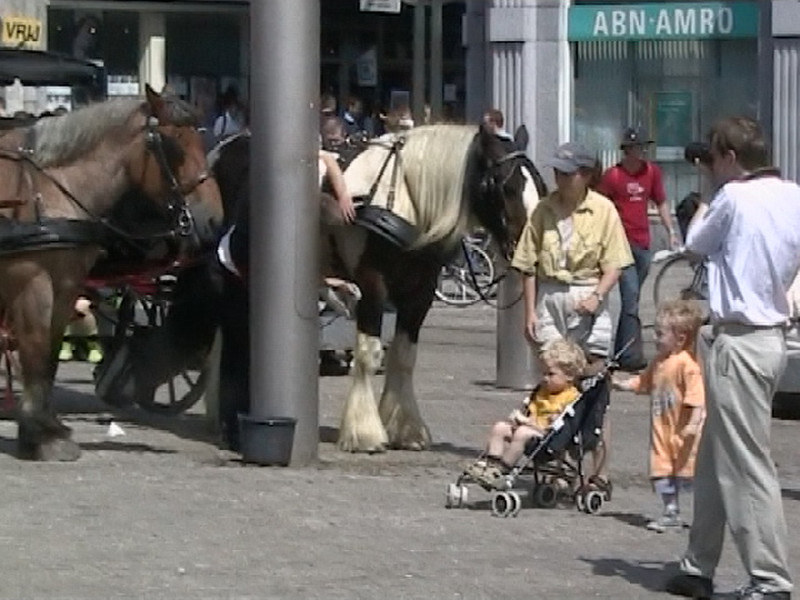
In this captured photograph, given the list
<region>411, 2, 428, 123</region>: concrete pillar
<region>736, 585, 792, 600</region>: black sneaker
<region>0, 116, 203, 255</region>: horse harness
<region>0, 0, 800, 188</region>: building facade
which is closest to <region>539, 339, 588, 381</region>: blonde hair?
<region>736, 585, 792, 600</region>: black sneaker

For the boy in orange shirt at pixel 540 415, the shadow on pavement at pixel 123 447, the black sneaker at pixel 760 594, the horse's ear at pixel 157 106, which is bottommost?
the shadow on pavement at pixel 123 447

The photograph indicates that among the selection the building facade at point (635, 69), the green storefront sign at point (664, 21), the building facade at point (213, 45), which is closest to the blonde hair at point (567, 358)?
the building facade at point (635, 69)

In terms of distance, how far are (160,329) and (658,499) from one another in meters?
4.05

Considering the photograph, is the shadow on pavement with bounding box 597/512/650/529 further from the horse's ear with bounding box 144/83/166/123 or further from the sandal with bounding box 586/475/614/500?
the horse's ear with bounding box 144/83/166/123

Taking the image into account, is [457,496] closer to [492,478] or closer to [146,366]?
[492,478]

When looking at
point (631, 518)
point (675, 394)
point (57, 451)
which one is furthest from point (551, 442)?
point (57, 451)

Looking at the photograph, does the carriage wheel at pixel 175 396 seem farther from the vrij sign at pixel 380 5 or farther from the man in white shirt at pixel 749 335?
the man in white shirt at pixel 749 335

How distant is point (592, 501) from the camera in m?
10.9

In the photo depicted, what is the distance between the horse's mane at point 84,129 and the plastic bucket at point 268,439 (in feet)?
5.63

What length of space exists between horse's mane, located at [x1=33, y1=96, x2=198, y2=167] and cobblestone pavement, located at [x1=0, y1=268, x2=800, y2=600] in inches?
64.8

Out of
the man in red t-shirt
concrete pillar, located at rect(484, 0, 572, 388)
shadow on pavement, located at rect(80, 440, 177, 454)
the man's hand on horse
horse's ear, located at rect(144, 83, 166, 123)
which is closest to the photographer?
horse's ear, located at rect(144, 83, 166, 123)

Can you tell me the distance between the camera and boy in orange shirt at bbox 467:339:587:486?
1091 centimetres

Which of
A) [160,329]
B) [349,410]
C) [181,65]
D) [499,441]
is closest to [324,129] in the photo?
[160,329]

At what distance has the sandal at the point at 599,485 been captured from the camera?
11.0m
